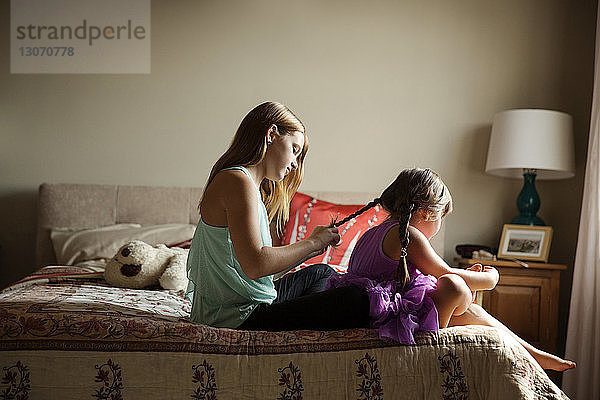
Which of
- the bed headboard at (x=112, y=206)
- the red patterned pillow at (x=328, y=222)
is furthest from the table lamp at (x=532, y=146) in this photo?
the red patterned pillow at (x=328, y=222)

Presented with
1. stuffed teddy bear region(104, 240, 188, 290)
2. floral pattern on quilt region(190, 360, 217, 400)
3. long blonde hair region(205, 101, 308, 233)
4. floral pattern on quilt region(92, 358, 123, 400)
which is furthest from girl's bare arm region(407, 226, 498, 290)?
stuffed teddy bear region(104, 240, 188, 290)

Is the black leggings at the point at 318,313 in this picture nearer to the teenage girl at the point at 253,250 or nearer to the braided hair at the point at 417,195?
the teenage girl at the point at 253,250

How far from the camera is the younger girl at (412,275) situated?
158cm

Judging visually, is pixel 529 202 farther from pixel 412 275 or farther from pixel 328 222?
pixel 412 275

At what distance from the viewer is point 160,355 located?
1.49m

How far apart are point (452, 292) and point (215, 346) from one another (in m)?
0.63

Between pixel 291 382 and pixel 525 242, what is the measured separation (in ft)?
6.96

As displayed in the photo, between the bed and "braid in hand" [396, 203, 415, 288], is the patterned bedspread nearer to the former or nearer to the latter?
the bed

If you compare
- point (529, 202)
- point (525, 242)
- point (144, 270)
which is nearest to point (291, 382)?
point (144, 270)

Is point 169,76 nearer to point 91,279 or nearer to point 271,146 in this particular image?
point 91,279

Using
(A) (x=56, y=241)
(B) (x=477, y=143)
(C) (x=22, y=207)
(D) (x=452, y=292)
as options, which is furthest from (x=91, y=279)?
(B) (x=477, y=143)

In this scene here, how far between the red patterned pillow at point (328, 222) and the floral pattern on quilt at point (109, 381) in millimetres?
1454

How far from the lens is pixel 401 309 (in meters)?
1.59

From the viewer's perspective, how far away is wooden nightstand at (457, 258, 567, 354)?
9.93 ft
